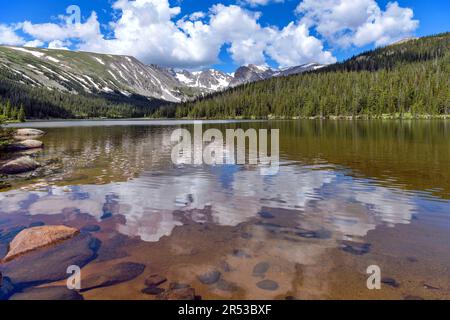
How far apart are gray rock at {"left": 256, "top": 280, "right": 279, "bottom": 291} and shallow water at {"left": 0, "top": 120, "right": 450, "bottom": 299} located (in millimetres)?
30

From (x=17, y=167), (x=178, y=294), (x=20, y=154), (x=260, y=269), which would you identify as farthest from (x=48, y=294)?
(x=20, y=154)

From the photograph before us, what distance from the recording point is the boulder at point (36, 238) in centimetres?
1124

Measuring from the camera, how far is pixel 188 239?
12.6 m

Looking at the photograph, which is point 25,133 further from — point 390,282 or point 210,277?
point 390,282

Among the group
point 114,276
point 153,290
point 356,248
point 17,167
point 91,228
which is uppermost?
point 17,167

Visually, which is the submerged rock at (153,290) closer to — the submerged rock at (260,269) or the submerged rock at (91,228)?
the submerged rock at (260,269)

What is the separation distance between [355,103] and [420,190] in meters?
171

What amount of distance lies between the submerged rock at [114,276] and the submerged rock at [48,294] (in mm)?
355

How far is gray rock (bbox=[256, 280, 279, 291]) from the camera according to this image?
8922mm

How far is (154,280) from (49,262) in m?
4.19

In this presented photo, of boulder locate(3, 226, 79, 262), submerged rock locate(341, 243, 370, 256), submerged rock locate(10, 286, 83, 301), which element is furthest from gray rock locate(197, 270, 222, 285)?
boulder locate(3, 226, 79, 262)

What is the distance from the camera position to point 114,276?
379 inches

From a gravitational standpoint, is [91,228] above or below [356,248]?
above
